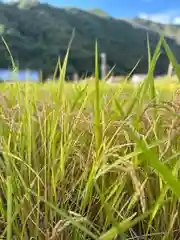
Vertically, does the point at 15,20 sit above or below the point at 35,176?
above

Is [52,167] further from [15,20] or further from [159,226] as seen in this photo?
[15,20]

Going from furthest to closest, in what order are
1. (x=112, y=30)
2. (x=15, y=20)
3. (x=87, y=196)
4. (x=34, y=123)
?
(x=112, y=30)
(x=15, y=20)
(x=34, y=123)
(x=87, y=196)

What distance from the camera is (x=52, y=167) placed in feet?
1.15

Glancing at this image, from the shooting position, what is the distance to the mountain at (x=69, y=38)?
115ft

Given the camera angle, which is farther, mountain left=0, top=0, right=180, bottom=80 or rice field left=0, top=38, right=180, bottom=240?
mountain left=0, top=0, right=180, bottom=80

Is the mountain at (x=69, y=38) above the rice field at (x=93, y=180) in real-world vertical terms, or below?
above

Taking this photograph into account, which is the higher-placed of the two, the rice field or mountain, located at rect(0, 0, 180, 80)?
mountain, located at rect(0, 0, 180, 80)

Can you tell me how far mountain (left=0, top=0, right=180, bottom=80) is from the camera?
35.1 m

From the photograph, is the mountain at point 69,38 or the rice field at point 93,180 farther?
the mountain at point 69,38

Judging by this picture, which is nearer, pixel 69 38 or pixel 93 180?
pixel 93 180

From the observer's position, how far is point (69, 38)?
135 feet

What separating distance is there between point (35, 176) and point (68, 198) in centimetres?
4

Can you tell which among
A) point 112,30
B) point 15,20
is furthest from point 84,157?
point 112,30

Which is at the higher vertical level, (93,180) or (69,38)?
(69,38)
